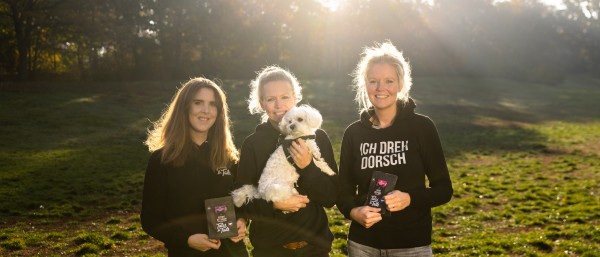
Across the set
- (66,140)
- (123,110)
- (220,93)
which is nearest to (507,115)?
(123,110)

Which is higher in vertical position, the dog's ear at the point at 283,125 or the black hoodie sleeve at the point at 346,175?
the dog's ear at the point at 283,125

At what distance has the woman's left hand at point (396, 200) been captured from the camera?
3.28m

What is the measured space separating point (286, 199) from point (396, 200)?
792 millimetres

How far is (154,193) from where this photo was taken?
12.6 ft

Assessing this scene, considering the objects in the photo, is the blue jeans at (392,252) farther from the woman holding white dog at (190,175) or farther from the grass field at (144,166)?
the grass field at (144,166)

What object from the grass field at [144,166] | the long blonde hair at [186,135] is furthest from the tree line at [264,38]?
the long blonde hair at [186,135]

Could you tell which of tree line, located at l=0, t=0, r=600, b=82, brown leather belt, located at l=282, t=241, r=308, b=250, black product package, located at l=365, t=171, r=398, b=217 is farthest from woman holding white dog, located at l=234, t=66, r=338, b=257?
tree line, located at l=0, t=0, r=600, b=82

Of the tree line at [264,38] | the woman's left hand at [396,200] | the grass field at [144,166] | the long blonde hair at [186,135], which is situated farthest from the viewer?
the tree line at [264,38]

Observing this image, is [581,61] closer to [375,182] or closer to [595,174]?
[595,174]

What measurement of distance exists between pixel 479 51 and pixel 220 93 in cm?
7030

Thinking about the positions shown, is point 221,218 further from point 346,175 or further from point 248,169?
point 346,175

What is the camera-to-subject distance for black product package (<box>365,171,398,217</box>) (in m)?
3.32

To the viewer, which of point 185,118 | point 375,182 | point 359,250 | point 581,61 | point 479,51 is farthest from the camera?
point 581,61

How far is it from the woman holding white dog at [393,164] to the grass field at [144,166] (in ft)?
13.9
